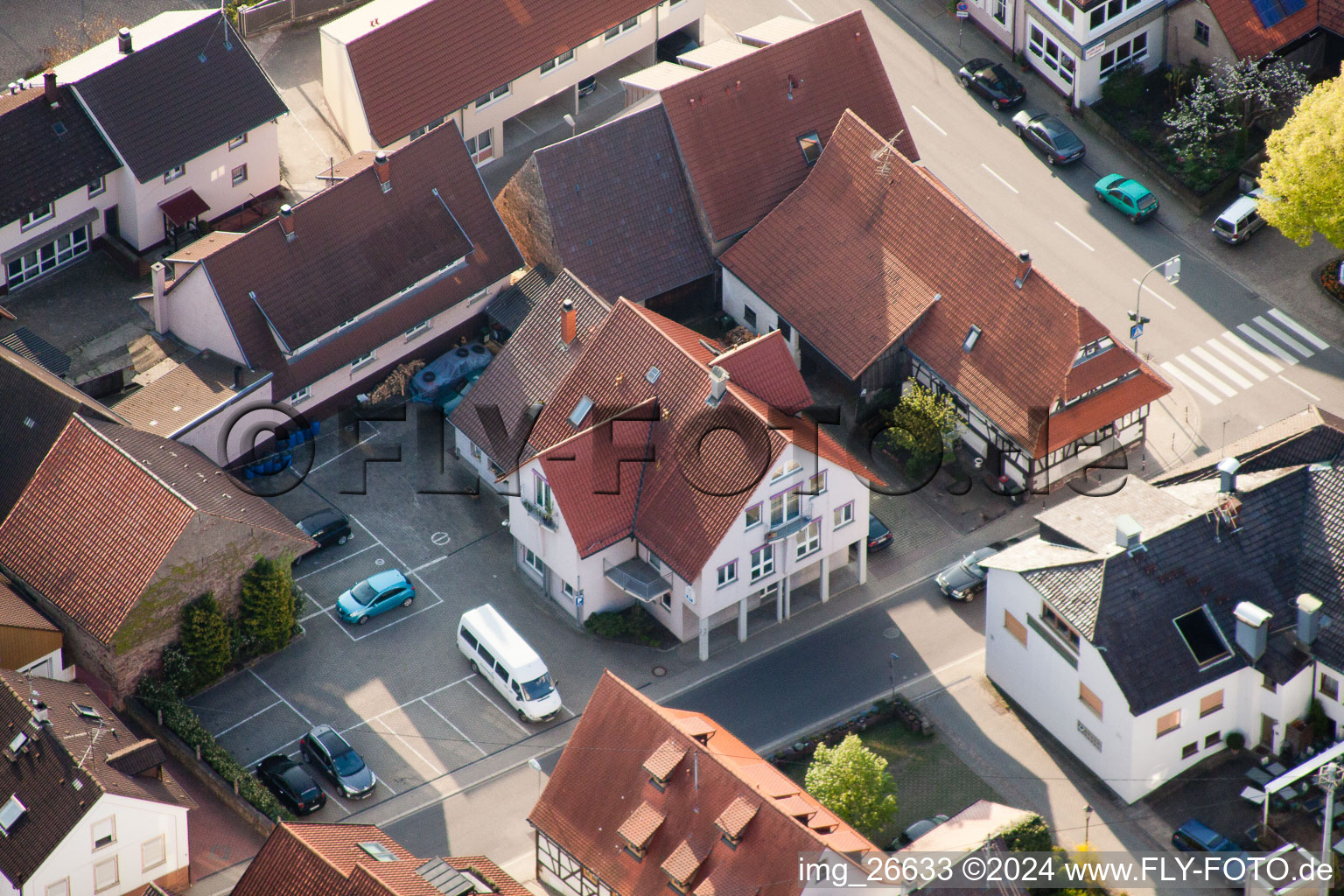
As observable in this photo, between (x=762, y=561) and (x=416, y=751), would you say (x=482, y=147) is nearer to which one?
(x=762, y=561)

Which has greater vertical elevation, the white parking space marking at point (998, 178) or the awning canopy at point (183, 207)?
the awning canopy at point (183, 207)

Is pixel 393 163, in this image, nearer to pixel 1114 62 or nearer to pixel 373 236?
pixel 373 236

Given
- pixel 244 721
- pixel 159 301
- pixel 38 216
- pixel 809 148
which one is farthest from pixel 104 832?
pixel 809 148

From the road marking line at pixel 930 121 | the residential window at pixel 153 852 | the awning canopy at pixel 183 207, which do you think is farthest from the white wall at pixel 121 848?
the road marking line at pixel 930 121

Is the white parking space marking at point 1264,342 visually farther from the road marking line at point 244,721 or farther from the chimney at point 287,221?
the road marking line at point 244,721

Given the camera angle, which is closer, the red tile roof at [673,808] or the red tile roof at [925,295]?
the red tile roof at [673,808]

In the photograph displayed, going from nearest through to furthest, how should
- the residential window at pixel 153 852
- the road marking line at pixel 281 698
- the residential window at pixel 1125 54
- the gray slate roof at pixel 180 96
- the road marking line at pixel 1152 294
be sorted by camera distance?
the residential window at pixel 153 852
the road marking line at pixel 281 698
the gray slate roof at pixel 180 96
the road marking line at pixel 1152 294
the residential window at pixel 1125 54

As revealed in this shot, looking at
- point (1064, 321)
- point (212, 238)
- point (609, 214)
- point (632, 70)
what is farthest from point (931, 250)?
point (212, 238)

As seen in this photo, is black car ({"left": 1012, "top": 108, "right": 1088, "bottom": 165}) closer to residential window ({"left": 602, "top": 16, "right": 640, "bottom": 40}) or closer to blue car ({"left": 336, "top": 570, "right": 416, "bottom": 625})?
residential window ({"left": 602, "top": 16, "right": 640, "bottom": 40})
